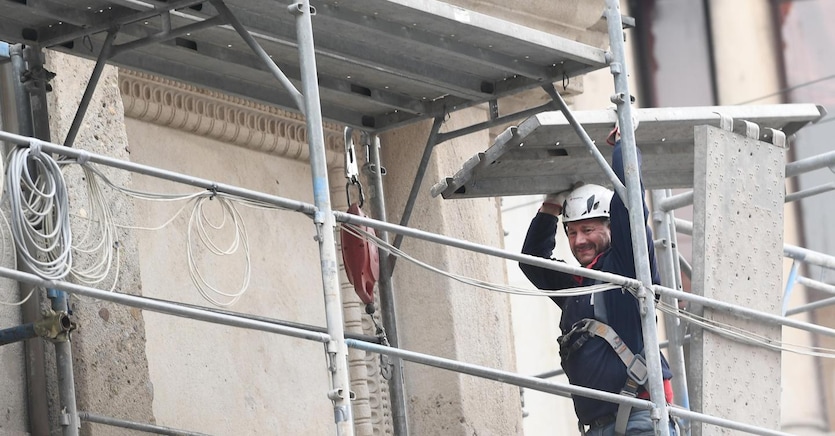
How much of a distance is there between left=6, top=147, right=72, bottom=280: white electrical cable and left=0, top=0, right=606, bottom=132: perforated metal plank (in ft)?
2.76

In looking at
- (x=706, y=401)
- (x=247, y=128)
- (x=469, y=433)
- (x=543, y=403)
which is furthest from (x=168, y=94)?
(x=543, y=403)

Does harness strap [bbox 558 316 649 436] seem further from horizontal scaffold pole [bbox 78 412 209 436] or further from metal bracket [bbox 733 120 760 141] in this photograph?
horizontal scaffold pole [bbox 78 412 209 436]

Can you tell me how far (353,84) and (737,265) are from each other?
2114 mm

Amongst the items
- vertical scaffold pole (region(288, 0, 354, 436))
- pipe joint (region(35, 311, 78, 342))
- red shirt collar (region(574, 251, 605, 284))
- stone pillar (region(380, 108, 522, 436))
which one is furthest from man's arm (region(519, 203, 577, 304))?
pipe joint (region(35, 311, 78, 342))

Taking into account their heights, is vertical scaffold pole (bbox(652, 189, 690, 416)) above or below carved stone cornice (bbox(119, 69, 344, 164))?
below

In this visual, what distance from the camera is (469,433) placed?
34.9ft

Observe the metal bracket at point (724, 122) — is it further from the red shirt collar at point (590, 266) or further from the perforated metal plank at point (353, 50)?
the red shirt collar at point (590, 266)

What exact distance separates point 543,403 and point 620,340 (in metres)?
8.71

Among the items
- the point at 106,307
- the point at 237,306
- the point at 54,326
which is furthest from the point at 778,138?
the point at 54,326

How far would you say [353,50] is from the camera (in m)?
8.69

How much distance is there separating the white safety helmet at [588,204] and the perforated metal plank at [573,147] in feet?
0.56

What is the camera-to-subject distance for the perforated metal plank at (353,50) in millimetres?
8055

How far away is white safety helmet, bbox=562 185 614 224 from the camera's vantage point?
9.27 meters

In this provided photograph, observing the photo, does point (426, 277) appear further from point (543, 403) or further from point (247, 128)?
point (543, 403)
